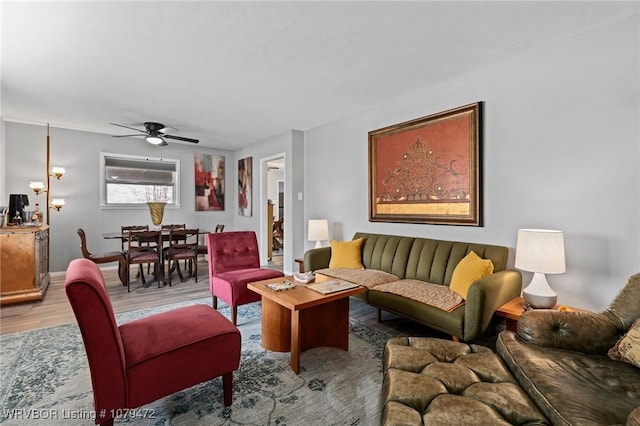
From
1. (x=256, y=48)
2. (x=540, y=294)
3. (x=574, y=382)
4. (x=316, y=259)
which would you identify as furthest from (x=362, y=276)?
(x=256, y=48)

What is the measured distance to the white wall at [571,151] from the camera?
7.47 feet

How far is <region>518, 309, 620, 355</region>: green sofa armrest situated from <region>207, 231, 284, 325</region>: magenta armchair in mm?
2246

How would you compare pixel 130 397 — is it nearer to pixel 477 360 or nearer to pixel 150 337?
pixel 150 337

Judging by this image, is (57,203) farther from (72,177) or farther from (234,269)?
(234,269)

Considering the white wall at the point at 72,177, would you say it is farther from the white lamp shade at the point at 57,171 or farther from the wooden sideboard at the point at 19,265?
the wooden sideboard at the point at 19,265

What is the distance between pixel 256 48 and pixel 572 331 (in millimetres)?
3025

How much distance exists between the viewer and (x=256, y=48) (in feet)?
8.78

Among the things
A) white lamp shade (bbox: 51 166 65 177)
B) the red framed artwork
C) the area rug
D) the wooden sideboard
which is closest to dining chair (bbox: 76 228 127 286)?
the wooden sideboard

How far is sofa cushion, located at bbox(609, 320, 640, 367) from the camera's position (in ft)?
5.02

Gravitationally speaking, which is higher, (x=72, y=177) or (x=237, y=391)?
(x=72, y=177)

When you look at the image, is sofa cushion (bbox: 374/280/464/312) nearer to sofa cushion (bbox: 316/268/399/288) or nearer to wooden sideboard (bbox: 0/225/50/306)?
sofa cushion (bbox: 316/268/399/288)

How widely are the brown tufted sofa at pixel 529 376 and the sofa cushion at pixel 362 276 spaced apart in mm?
1355

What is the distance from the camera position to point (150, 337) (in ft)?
5.76

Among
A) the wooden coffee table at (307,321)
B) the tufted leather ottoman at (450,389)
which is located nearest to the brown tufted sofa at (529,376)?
the tufted leather ottoman at (450,389)
